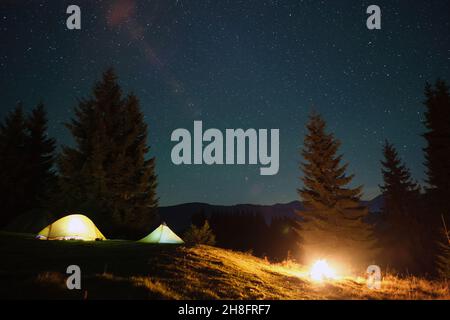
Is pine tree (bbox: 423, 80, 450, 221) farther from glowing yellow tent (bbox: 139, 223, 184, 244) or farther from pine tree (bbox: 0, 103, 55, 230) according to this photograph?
pine tree (bbox: 0, 103, 55, 230)

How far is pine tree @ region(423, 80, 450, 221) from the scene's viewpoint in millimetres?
22469

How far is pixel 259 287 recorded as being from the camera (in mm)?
7277

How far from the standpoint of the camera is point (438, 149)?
76.4 ft

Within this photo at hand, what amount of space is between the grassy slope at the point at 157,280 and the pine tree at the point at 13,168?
2035 centimetres

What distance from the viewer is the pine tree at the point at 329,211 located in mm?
22969

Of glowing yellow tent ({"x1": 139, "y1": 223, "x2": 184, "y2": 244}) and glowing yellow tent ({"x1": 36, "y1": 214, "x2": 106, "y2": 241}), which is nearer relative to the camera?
glowing yellow tent ({"x1": 36, "y1": 214, "x2": 106, "y2": 241})

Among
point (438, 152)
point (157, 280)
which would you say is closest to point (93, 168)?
point (157, 280)

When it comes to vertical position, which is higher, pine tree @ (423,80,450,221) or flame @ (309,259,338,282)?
pine tree @ (423,80,450,221)

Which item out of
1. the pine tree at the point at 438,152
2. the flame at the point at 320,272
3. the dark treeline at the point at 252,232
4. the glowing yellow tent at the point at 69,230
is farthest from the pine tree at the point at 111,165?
the dark treeline at the point at 252,232

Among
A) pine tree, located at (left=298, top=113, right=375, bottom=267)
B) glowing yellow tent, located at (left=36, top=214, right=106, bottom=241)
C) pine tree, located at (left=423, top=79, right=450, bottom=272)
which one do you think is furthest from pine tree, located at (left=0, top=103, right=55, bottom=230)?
pine tree, located at (left=423, top=79, right=450, bottom=272)

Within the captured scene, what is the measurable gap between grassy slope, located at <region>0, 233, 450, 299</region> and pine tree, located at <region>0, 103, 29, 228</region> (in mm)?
20353

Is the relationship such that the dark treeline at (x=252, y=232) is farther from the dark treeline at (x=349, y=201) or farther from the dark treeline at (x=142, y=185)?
the dark treeline at (x=349, y=201)

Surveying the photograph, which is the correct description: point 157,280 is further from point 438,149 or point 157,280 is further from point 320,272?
point 438,149
